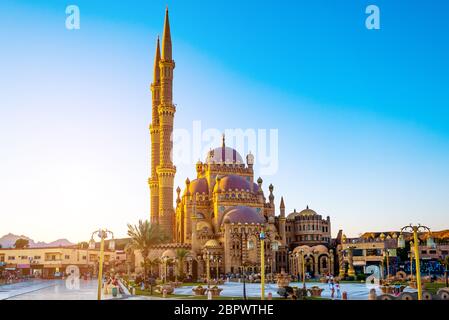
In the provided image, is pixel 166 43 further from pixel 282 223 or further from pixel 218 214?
pixel 282 223

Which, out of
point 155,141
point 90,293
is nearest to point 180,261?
point 90,293

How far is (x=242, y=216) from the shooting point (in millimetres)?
79312

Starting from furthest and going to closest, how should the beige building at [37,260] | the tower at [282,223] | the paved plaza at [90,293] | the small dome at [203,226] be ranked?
1. the tower at [282,223]
2. the beige building at [37,260]
3. the small dome at [203,226]
4. the paved plaza at [90,293]

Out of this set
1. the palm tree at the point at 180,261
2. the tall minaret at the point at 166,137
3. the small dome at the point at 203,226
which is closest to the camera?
the palm tree at the point at 180,261

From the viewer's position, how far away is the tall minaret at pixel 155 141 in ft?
297

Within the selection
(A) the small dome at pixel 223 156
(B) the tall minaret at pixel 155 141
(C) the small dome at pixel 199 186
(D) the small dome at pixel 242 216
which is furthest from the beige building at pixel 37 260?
(A) the small dome at pixel 223 156

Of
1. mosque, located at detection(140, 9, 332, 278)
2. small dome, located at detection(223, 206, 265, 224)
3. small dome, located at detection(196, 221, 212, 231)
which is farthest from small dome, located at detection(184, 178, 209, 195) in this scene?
small dome, located at detection(223, 206, 265, 224)

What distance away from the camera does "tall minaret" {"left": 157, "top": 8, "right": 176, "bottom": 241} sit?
85.9 meters

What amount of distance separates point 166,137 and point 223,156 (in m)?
14.8

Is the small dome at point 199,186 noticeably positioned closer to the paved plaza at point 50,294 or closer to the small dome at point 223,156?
the small dome at point 223,156

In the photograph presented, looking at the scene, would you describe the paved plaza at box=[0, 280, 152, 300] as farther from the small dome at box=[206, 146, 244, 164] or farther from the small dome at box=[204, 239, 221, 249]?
the small dome at box=[206, 146, 244, 164]

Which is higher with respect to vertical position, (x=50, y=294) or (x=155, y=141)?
(x=155, y=141)

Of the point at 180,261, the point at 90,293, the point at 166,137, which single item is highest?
the point at 166,137
